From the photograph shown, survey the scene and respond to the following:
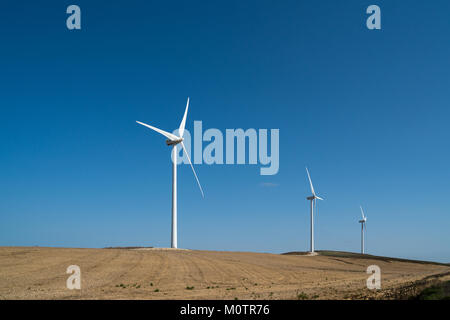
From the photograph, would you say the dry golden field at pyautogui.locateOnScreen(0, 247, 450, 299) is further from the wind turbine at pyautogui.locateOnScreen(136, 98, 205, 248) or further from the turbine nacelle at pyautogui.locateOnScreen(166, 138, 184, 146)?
the turbine nacelle at pyautogui.locateOnScreen(166, 138, 184, 146)

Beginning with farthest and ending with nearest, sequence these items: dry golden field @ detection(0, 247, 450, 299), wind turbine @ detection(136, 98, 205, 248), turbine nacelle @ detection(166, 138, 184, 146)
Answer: turbine nacelle @ detection(166, 138, 184, 146), wind turbine @ detection(136, 98, 205, 248), dry golden field @ detection(0, 247, 450, 299)

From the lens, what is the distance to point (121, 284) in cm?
3036

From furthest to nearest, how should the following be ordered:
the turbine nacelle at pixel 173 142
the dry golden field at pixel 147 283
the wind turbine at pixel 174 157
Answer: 1. the turbine nacelle at pixel 173 142
2. the wind turbine at pixel 174 157
3. the dry golden field at pixel 147 283

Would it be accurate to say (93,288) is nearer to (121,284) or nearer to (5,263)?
(121,284)

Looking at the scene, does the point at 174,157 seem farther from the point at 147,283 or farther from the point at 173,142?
the point at 147,283

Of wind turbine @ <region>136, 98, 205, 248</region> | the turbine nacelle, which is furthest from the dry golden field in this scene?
the turbine nacelle

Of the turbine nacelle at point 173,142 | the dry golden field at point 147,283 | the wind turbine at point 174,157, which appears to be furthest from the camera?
the turbine nacelle at point 173,142

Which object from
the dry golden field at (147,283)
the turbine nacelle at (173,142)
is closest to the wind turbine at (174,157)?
the turbine nacelle at (173,142)

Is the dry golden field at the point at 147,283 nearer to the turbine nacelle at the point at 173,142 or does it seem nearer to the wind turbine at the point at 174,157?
the wind turbine at the point at 174,157

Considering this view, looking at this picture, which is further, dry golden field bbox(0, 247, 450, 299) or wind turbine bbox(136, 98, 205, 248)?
wind turbine bbox(136, 98, 205, 248)

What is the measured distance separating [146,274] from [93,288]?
1034 cm

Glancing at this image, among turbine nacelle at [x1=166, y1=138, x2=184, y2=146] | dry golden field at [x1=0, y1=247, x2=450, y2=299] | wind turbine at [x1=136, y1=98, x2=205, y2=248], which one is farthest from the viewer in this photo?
turbine nacelle at [x1=166, y1=138, x2=184, y2=146]

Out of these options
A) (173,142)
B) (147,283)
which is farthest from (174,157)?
(147,283)

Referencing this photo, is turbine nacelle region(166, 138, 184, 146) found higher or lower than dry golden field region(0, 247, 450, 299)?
higher
